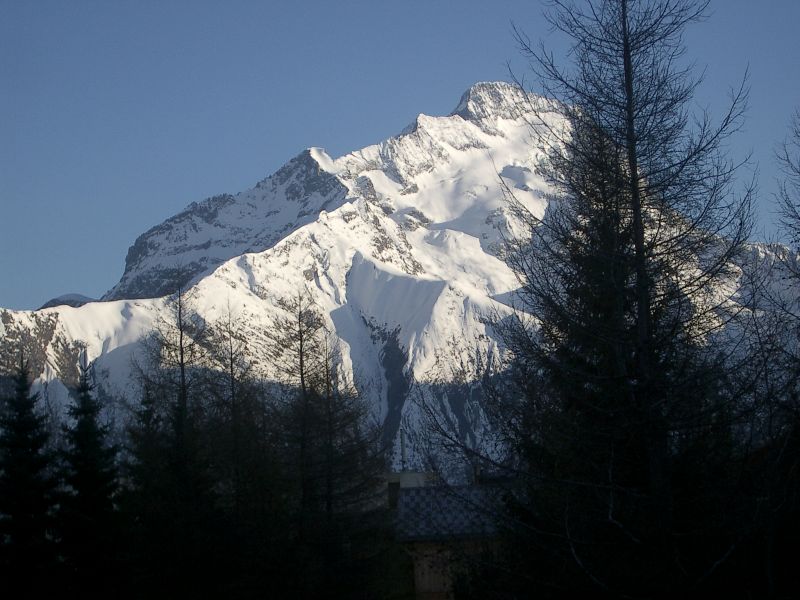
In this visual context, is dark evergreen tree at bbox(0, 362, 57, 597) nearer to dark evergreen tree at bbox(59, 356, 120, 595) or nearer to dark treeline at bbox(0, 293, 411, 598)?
dark treeline at bbox(0, 293, 411, 598)

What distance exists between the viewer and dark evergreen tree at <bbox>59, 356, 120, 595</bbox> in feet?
85.5

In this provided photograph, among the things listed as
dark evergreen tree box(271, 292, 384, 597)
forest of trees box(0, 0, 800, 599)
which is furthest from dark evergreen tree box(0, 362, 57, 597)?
forest of trees box(0, 0, 800, 599)

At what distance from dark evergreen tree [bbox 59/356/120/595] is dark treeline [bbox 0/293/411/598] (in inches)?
1.7

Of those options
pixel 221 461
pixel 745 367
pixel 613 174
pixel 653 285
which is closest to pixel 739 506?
pixel 745 367

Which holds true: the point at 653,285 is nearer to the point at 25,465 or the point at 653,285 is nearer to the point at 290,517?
the point at 290,517

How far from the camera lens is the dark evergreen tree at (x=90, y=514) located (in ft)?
85.5

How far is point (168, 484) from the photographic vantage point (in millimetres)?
20969

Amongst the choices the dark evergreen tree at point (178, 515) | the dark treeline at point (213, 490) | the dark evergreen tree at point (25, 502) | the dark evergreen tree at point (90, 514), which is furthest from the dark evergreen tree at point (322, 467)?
the dark evergreen tree at point (25, 502)

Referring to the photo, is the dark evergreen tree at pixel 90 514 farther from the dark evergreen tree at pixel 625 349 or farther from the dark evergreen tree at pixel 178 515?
the dark evergreen tree at pixel 625 349

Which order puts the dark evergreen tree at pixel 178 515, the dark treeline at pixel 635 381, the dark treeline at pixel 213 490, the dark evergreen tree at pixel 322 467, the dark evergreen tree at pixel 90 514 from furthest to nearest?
1. the dark evergreen tree at pixel 90 514
2. the dark evergreen tree at pixel 322 467
3. the dark treeline at pixel 213 490
4. the dark evergreen tree at pixel 178 515
5. the dark treeline at pixel 635 381

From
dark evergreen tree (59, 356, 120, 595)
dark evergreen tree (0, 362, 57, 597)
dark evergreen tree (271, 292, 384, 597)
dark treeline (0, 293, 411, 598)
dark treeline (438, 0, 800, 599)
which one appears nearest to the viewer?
dark treeline (438, 0, 800, 599)

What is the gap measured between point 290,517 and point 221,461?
212cm

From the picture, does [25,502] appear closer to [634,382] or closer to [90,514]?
[90,514]

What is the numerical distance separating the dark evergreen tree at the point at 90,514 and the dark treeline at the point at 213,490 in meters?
0.04
